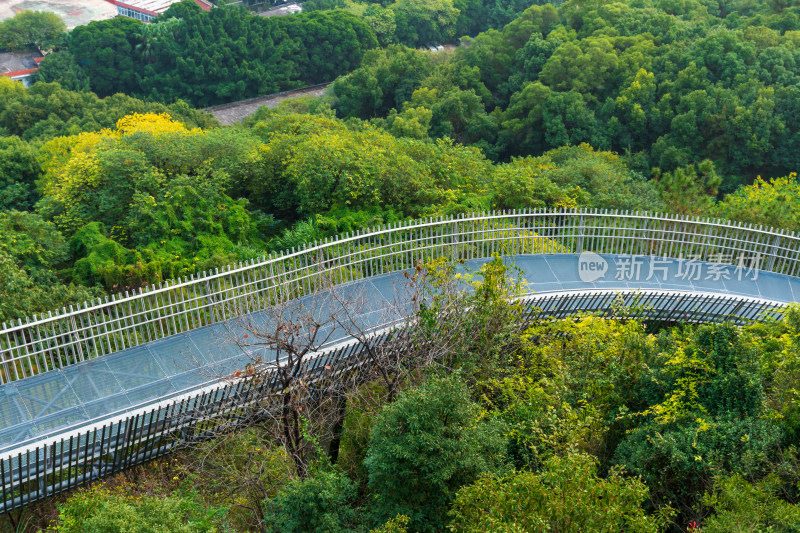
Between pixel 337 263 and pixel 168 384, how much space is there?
3.31 meters

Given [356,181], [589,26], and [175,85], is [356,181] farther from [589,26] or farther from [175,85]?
[175,85]

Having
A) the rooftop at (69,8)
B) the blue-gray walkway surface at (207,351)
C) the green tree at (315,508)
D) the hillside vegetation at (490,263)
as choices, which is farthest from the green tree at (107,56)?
the green tree at (315,508)

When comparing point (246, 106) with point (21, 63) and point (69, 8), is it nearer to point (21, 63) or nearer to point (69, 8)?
point (21, 63)

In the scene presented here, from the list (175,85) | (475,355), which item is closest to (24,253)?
(475,355)

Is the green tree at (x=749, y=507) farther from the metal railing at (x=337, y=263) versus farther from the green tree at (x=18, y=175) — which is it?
the green tree at (x=18, y=175)

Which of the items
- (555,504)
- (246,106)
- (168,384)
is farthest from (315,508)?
(246,106)

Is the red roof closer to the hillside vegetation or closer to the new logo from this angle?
the hillside vegetation

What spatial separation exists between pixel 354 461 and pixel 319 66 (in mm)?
50333

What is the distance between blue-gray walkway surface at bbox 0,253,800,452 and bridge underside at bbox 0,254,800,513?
0.02 m

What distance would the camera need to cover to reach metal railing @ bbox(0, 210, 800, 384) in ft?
29.4

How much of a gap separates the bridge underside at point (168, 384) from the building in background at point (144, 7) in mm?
64784

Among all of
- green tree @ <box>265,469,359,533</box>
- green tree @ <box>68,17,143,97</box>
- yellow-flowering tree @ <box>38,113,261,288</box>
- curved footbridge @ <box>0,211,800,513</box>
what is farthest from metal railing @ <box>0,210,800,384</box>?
green tree @ <box>68,17,143,97</box>

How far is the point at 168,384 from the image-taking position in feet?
29.5

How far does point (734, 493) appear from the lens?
6.53m
